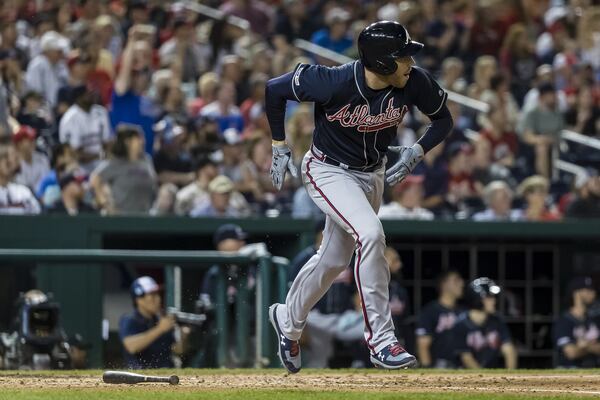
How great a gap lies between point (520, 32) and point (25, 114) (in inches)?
244

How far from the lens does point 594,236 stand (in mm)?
13555

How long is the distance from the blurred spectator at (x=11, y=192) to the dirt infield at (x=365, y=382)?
3.48 metres

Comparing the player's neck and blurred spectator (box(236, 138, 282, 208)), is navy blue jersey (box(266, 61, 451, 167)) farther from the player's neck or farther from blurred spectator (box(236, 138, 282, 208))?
blurred spectator (box(236, 138, 282, 208))

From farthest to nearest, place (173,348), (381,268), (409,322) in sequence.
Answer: (409,322) → (173,348) → (381,268)

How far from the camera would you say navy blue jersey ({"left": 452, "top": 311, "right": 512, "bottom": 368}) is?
1180cm

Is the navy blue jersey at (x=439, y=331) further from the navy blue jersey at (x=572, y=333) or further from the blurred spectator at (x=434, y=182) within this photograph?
the blurred spectator at (x=434, y=182)

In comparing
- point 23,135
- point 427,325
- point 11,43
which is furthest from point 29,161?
point 427,325

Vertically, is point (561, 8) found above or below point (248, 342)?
above

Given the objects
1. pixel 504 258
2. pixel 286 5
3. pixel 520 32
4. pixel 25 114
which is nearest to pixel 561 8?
pixel 520 32

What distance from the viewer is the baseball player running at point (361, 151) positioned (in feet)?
24.3

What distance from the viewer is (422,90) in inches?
300

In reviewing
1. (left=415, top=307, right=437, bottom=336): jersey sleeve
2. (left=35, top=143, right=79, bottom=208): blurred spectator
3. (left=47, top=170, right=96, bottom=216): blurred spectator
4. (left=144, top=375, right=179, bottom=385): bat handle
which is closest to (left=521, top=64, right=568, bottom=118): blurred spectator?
(left=415, top=307, right=437, bottom=336): jersey sleeve

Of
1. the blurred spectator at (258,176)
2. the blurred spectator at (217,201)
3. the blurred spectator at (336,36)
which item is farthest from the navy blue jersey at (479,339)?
the blurred spectator at (336,36)

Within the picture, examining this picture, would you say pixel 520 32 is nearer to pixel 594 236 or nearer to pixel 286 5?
pixel 286 5
